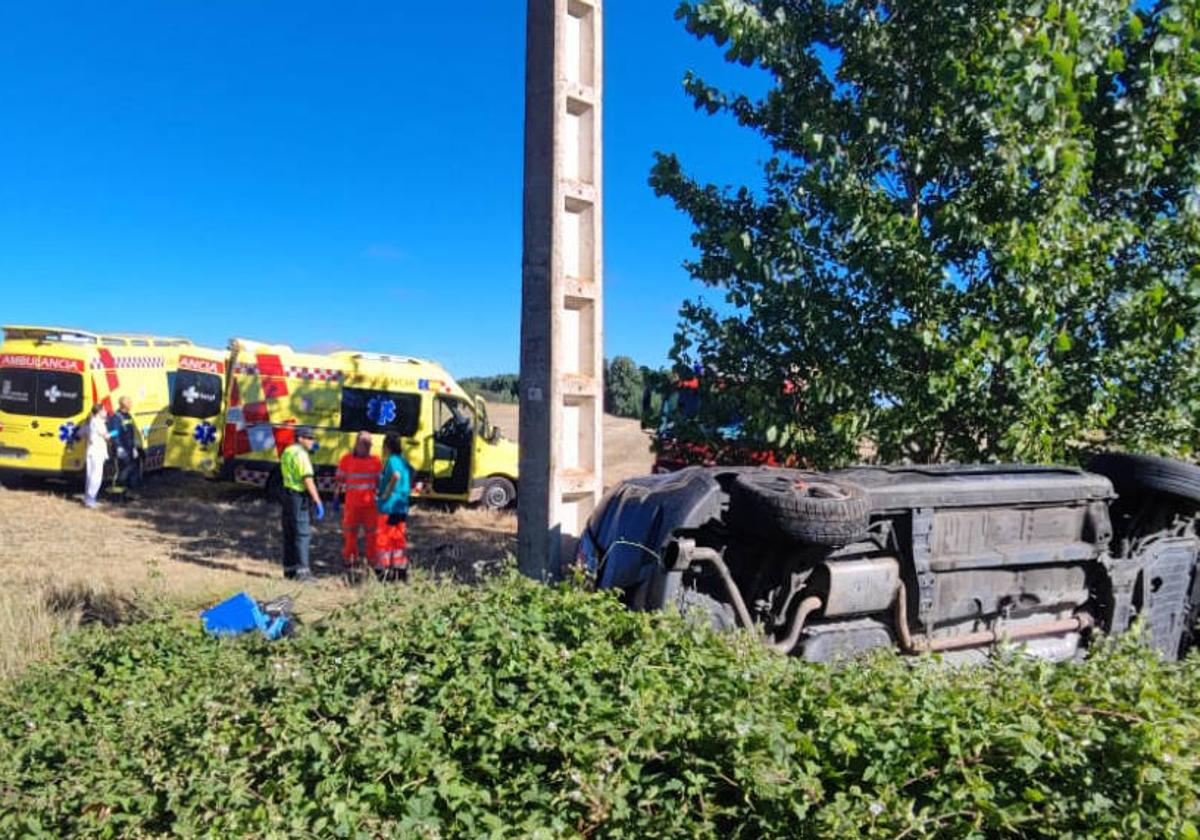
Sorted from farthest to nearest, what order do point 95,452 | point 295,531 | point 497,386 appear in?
1. point 497,386
2. point 95,452
3. point 295,531

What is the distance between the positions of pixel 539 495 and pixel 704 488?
2253 mm

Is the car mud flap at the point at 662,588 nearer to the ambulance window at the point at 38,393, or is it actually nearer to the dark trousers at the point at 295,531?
the dark trousers at the point at 295,531

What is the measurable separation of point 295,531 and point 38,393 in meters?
8.34

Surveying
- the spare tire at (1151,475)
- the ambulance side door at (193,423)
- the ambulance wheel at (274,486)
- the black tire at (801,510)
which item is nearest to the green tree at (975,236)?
the spare tire at (1151,475)

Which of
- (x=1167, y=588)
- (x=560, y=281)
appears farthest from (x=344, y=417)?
(x=1167, y=588)

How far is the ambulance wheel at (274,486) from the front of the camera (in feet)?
48.3

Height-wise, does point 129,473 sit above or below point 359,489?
below

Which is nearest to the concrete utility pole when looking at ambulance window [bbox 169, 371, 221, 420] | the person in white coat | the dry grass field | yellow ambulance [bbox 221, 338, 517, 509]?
the dry grass field

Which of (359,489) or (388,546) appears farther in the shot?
(359,489)

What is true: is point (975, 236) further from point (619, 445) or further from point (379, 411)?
point (619, 445)

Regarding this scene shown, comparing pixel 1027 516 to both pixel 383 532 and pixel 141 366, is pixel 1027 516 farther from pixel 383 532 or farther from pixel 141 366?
pixel 141 366

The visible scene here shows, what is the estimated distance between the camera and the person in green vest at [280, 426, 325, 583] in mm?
9398

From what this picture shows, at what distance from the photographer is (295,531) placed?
9508 mm

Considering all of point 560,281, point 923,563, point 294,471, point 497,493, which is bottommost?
point 497,493
